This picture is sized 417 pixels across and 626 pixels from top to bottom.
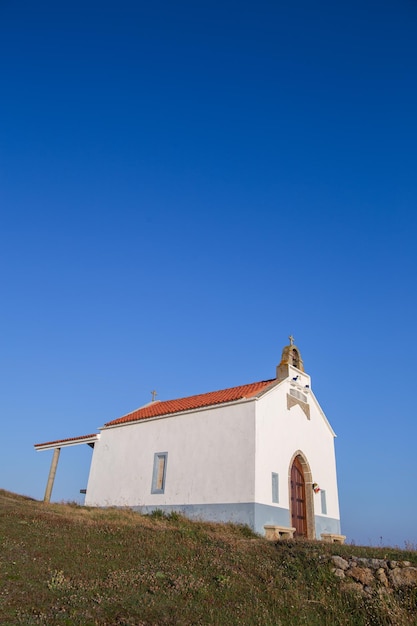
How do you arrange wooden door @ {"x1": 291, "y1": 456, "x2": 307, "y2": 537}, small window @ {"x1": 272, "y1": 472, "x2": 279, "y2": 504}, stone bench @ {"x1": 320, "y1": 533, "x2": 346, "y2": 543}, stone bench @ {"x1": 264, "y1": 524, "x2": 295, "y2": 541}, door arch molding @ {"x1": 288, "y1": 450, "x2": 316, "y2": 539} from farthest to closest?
1. stone bench @ {"x1": 320, "y1": 533, "x2": 346, "y2": 543}
2. door arch molding @ {"x1": 288, "y1": 450, "x2": 316, "y2": 539}
3. wooden door @ {"x1": 291, "y1": 456, "x2": 307, "y2": 537}
4. small window @ {"x1": 272, "y1": 472, "x2": 279, "y2": 504}
5. stone bench @ {"x1": 264, "y1": 524, "x2": 295, "y2": 541}

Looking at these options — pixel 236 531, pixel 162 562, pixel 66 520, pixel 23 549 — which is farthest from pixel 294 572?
pixel 66 520

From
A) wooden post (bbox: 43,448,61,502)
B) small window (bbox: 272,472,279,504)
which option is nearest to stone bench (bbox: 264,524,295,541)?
small window (bbox: 272,472,279,504)

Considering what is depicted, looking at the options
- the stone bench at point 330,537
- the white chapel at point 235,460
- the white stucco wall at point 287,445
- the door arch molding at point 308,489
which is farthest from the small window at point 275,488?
the stone bench at point 330,537

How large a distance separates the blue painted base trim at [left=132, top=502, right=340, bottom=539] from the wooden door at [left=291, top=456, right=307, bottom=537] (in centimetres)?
83

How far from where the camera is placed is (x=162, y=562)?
11.9m

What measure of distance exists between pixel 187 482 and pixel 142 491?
306 cm

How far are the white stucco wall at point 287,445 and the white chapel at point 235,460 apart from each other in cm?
4

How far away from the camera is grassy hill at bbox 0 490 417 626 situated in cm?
895

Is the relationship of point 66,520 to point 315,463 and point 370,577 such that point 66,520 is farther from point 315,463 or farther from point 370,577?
point 315,463

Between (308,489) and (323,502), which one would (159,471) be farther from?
(323,502)

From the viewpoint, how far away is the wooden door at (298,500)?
2075cm

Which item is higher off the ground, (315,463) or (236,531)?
(315,463)

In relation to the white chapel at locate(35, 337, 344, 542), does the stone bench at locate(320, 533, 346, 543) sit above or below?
below

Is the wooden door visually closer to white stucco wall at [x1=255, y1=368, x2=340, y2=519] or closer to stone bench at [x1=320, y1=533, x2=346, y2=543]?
white stucco wall at [x1=255, y1=368, x2=340, y2=519]
